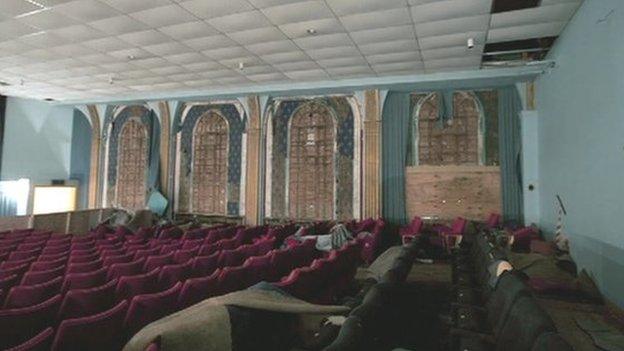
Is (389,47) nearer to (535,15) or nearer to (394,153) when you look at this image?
(535,15)

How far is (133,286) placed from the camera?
3.17 metres

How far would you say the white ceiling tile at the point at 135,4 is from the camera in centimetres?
513

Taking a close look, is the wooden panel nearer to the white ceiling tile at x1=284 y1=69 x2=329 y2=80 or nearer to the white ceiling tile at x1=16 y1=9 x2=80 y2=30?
the white ceiling tile at x1=284 y1=69 x2=329 y2=80

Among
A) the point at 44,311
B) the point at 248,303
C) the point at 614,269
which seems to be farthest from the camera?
the point at 614,269

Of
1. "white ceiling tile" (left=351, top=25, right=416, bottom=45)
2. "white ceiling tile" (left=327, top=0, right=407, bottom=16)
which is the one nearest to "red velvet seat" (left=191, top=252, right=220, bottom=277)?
"white ceiling tile" (left=327, top=0, right=407, bottom=16)

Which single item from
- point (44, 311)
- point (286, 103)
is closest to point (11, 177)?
point (286, 103)

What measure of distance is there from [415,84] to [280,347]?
7.05 metres

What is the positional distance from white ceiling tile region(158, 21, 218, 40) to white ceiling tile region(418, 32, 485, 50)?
3445 mm

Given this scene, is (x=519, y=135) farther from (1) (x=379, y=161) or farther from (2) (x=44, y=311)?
(2) (x=44, y=311)

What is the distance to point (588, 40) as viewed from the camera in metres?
4.62

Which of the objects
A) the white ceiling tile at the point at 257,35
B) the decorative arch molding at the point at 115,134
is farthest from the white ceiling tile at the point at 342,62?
the decorative arch molding at the point at 115,134

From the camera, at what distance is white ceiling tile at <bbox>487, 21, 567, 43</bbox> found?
570 centimetres

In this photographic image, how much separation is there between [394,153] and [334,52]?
3.06 meters

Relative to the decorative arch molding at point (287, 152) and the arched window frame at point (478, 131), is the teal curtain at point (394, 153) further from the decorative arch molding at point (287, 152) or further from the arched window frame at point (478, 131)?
the decorative arch molding at point (287, 152)
